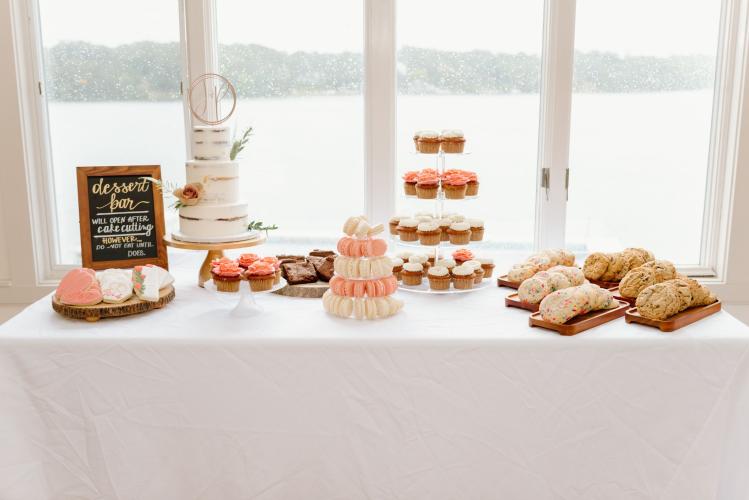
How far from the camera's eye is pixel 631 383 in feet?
5.98

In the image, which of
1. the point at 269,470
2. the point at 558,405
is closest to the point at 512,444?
the point at 558,405

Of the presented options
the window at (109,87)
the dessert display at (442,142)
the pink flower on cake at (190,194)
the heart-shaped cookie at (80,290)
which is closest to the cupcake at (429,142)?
the dessert display at (442,142)

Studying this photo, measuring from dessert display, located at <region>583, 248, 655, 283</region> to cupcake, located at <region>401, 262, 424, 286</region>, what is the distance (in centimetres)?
52

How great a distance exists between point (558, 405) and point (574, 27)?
1.57 m

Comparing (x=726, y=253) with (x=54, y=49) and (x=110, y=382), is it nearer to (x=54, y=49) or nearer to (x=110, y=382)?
(x=110, y=382)

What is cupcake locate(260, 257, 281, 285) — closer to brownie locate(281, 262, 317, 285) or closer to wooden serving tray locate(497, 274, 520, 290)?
brownie locate(281, 262, 317, 285)

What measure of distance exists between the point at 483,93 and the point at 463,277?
1.00 m

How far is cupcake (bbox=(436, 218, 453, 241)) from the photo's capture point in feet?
7.25

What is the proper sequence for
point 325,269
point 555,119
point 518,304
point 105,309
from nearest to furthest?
point 105,309
point 518,304
point 325,269
point 555,119

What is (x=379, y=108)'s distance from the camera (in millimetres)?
2832

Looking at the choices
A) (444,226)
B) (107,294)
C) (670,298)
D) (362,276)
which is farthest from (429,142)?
(107,294)

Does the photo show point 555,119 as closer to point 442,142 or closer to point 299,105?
point 442,142

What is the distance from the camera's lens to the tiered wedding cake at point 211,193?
217 cm

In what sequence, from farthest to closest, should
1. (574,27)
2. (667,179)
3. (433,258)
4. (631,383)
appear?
(667,179), (574,27), (433,258), (631,383)
